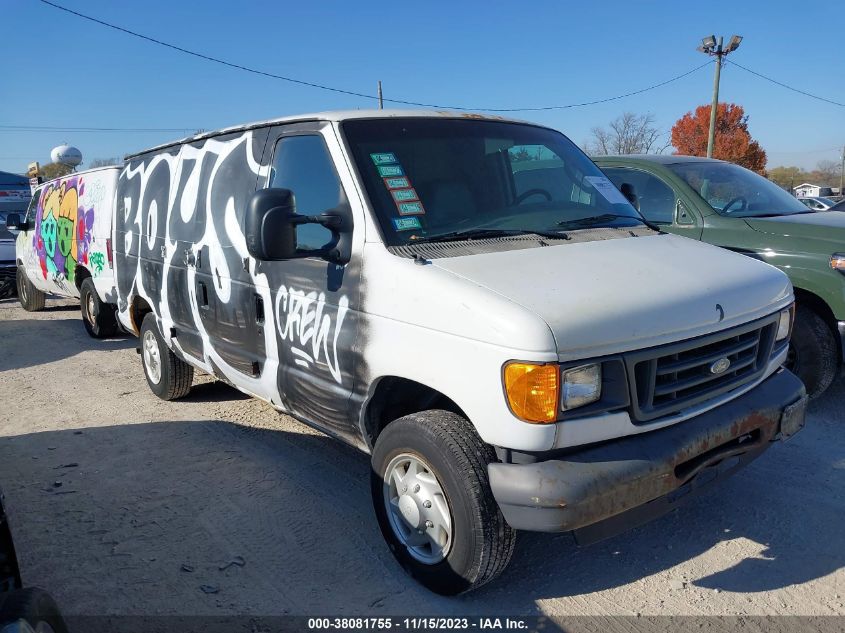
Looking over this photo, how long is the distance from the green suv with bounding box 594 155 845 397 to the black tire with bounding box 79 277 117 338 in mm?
6266

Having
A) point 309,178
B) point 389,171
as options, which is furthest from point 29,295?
point 389,171

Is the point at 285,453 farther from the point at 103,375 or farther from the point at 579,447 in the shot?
the point at 103,375

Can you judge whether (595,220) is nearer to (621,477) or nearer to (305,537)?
(621,477)

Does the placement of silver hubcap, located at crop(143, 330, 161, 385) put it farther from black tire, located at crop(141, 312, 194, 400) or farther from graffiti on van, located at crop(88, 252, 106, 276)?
graffiti on van, located at crop(88, 252, 106, 276)

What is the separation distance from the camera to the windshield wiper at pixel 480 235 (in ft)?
10.5

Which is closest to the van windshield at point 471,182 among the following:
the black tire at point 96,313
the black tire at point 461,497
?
the black tire at point 461,497

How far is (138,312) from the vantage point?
20.1 feet

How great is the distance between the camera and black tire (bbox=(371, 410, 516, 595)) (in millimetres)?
2699

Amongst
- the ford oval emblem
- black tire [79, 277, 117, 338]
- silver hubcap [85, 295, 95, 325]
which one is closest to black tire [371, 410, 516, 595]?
the ford oval emblem

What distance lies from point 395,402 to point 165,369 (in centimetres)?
320

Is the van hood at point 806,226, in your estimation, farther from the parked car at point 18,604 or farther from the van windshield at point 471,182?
the parked car at point 18,604

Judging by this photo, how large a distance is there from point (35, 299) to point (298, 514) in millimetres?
9692

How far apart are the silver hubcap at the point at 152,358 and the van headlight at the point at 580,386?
4.31 m

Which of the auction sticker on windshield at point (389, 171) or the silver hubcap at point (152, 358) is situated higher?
A: the auction sticker on windshield at point (389, 171)
